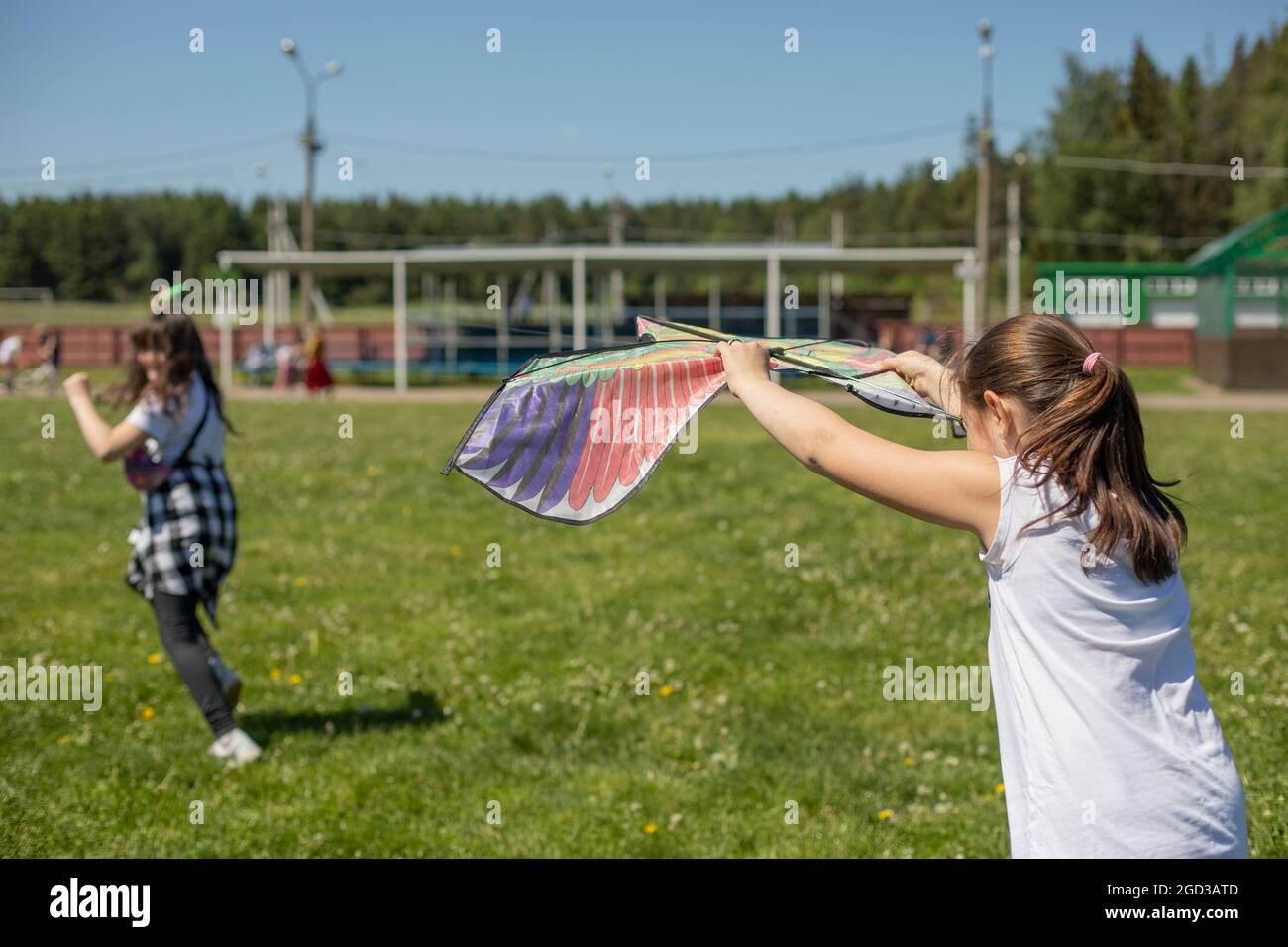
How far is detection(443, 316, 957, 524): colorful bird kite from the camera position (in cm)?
279

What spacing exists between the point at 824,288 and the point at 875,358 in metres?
35.8

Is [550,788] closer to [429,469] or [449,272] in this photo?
[429,469]

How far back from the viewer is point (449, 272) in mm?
35906

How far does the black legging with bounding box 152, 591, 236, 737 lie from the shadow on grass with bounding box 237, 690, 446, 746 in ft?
1.14

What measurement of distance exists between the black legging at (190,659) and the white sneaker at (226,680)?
Result: 21 mm

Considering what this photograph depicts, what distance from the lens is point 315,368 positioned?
1146 inches

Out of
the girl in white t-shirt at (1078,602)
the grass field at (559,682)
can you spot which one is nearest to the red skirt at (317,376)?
the grass field at (559,682)

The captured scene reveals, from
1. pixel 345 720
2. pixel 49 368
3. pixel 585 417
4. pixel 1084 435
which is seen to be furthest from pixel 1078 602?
pixel 49 368

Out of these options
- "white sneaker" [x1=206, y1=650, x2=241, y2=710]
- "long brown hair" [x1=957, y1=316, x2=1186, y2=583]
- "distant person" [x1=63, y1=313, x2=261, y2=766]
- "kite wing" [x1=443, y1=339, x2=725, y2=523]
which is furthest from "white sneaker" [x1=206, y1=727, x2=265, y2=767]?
"long brown hair" [x1=957, y1=316, x2=1186, y2=583]

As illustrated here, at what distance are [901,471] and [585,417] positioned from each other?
2.72 ft

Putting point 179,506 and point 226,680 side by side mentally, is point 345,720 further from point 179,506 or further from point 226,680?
point 179,506

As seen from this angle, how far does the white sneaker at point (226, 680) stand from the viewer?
532 cm

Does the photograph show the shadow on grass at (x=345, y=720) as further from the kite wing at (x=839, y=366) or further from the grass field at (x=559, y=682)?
the kite wing at (x=839, y=366)
